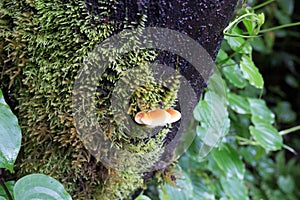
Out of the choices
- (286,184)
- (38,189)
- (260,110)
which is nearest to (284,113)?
(286,184)

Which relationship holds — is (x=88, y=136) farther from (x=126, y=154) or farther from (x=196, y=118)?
(x=196, y=118)

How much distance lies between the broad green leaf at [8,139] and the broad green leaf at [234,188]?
28.6 inches

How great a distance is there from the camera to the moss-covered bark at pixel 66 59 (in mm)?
632

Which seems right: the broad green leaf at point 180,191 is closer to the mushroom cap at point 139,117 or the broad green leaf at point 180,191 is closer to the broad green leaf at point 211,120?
the broad green leaf at point 211,120

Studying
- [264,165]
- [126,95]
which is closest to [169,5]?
[126,95]

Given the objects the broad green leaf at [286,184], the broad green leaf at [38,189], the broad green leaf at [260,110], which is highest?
the broad green leaf at [38,189]

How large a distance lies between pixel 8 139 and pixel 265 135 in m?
0.74

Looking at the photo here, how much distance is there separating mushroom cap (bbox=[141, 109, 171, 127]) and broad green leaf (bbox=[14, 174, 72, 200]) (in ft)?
0.61

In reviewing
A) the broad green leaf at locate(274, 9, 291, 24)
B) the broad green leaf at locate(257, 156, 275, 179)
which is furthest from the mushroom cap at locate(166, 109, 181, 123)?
the broad green leaf at locate(274, 9, 291, 24)

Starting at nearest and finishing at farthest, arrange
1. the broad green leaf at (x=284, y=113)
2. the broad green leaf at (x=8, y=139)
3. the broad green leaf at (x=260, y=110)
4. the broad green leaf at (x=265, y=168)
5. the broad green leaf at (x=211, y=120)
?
the broad green leaf at (x=8, y=139)
the broad green leaf at (x=211, y=120)
the broad green leaf at (x=260, y=110)
the broad green leaf at (x=265, y=168)
the broad green leaf at (x=284, y=113)

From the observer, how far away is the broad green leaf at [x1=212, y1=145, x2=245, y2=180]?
1.09m

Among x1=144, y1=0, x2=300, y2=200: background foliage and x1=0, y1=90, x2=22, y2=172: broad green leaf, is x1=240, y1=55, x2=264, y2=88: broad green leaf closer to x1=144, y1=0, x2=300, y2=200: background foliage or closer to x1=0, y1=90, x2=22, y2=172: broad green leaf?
x1=144, y1=0, x2=300, y2=200: background foliage

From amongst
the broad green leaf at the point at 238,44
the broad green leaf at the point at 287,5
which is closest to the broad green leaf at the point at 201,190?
the broad green leaf at the point at 238,44

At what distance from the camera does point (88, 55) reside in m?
0.65
